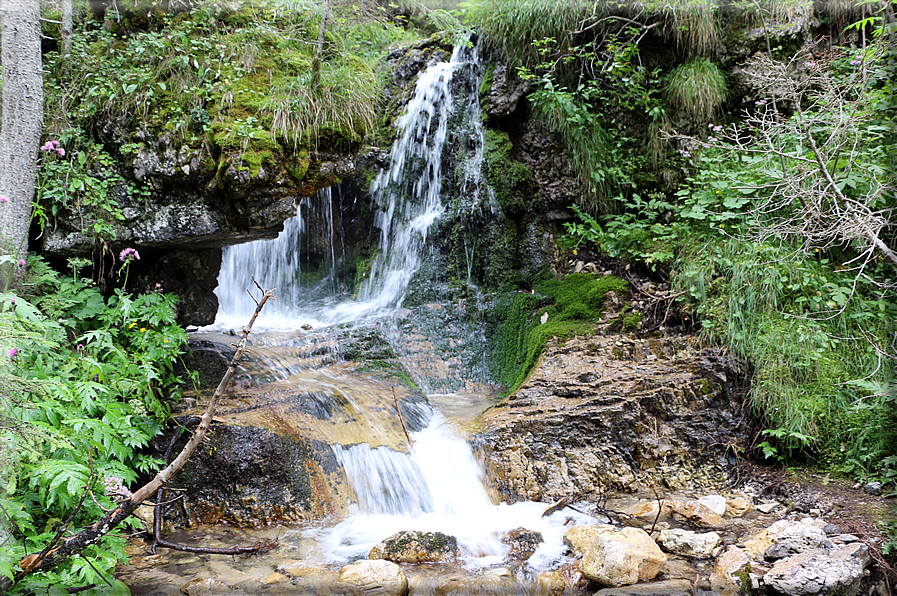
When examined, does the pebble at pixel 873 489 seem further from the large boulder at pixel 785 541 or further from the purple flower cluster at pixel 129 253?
the purple flower cluster at pixel 129 253

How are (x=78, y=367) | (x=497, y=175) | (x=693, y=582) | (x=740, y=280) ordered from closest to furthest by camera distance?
(x=693, y=582) → (x=78, y=367) → (x=740, y=280) → (x=497, y=175)

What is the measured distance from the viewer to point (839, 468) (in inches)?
152

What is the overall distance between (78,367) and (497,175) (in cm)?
555

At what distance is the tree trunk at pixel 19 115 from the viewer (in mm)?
3459

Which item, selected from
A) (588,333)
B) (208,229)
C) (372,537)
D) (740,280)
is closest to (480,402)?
(588,333)

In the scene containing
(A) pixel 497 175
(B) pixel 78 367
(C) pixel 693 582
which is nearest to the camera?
(C) pixel 693 582

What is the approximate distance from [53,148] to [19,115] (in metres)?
0.31

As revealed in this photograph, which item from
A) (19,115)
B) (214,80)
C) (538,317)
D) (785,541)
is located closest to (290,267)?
(214,80)

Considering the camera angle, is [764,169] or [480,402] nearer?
[764,169]

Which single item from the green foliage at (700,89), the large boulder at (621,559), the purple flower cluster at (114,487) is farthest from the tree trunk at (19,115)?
the green foliage at (700,89)

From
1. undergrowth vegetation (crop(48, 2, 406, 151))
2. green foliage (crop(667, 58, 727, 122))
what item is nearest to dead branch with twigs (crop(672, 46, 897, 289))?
green foliage (crop(667, 58, 727, 122))

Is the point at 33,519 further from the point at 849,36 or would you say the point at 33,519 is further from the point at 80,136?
the point at 849,36

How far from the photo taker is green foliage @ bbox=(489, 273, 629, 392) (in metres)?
5.84

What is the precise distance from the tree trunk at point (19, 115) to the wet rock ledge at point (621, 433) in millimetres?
3952
